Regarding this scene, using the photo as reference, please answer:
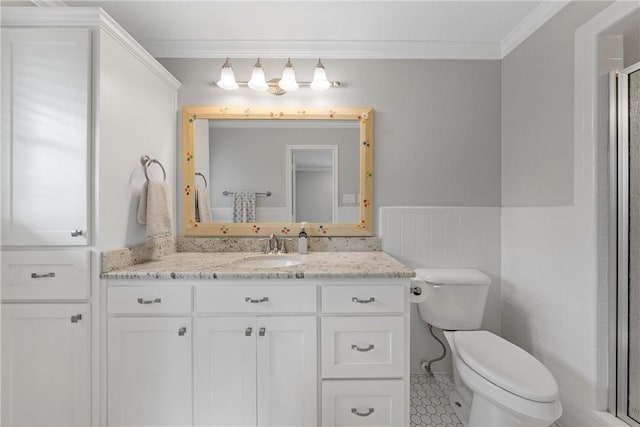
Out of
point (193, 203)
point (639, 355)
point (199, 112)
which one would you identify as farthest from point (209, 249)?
point (639, 355)

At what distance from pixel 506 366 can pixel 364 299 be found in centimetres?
70

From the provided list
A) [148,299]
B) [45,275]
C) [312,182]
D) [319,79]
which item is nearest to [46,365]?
[45,275]

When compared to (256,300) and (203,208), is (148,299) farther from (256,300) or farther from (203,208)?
(203,208)

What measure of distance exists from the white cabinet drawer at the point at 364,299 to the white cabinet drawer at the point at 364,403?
33cm

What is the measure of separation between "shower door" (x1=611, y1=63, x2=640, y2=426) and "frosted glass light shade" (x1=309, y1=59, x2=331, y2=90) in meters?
1.44

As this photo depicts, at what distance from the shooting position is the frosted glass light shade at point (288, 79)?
1938 millimetres

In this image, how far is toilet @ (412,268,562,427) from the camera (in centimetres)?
124

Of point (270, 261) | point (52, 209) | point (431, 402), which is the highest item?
point (52, 209)

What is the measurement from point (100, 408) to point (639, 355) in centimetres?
241

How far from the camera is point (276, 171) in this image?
6.79 ft

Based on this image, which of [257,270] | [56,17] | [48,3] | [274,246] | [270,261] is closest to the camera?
[56,17]

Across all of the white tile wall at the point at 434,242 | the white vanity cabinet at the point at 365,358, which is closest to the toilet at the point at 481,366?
the white tile wall at the point at 434,242

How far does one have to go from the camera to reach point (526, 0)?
1.67m

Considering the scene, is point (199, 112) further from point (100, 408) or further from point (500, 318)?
point (500, 318)
